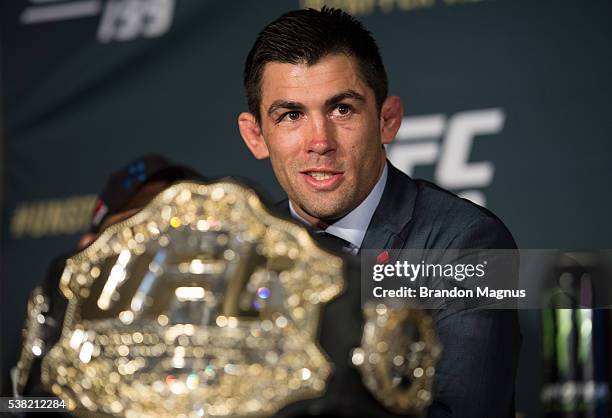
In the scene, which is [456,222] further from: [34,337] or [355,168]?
[34,337]

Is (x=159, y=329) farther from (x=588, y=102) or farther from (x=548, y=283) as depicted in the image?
(x=588, y=102)

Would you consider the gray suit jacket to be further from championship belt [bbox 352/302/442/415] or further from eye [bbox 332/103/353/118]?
eye [bbox 332/103/353/118]

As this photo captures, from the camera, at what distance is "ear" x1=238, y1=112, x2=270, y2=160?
123cm

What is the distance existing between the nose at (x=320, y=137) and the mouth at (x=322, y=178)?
0.03m

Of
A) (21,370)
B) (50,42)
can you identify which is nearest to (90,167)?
(50,42)

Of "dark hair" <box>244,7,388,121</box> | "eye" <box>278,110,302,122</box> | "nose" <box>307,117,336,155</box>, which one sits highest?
"dark hair" <box>244,7,388,121</box>

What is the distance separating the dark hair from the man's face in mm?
11

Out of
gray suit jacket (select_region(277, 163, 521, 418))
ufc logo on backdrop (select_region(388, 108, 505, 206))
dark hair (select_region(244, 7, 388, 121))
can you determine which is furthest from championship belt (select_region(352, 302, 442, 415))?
ufc logo on backdrop (select_region(388, 108, 505, 206))

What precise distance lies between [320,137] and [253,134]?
0.23 metres

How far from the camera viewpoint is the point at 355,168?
111cm

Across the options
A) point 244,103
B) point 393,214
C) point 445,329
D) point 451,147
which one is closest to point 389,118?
point 393,214

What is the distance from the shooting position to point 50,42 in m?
2.09

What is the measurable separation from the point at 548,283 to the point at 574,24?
0.52 meters

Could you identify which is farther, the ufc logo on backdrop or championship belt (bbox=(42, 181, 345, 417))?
the ufc logo on backdrop
